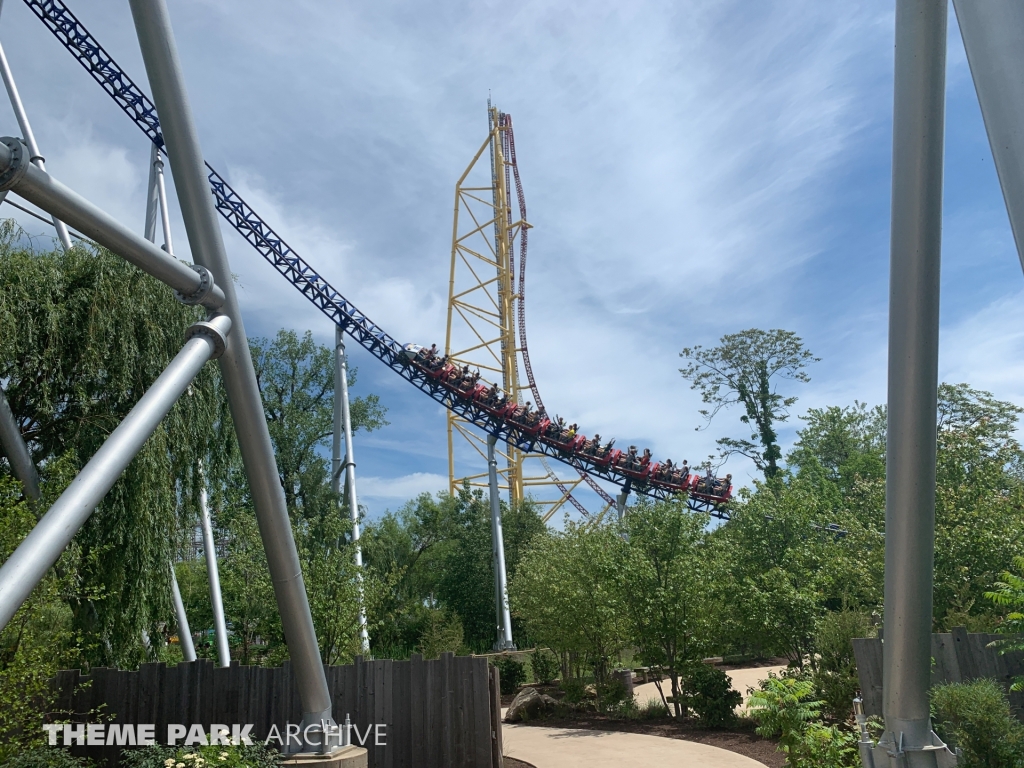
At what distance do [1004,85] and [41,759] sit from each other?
8.55 metres

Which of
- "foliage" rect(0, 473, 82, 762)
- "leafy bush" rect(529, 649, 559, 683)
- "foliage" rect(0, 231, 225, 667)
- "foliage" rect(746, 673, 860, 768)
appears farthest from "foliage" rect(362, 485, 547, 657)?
"foliage" rect(746, 673, 860, 768)

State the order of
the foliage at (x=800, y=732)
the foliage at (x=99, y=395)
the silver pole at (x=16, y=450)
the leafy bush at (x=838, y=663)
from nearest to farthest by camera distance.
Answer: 1. the foliage at (x=800, y=732)
2. the silver pole at (x=16, y=450)
3. the foliage at (x=99, y=395)
4. the leafy bush at (x=838, y=663)

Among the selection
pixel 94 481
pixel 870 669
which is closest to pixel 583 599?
pixel 870 669

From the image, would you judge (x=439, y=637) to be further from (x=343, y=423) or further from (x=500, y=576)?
(x=343, y=423)

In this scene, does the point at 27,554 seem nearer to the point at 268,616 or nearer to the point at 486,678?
the point at 486,678

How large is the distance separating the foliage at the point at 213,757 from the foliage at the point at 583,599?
819 cm

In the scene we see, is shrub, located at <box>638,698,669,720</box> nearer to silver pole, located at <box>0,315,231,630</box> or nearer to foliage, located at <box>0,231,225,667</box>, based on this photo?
foliage, located at <box>0,231,225,667</box>

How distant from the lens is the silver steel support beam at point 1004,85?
7.48ft

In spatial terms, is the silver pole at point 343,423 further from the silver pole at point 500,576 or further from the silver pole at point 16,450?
the silver pole at point 16,450

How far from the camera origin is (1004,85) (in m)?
2.31

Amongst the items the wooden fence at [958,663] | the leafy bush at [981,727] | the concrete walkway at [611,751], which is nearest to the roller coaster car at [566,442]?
the concrete walkway at [611,751]

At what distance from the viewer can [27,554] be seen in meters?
3.04

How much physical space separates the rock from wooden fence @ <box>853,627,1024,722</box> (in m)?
9.06

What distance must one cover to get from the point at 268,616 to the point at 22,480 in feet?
21.2
